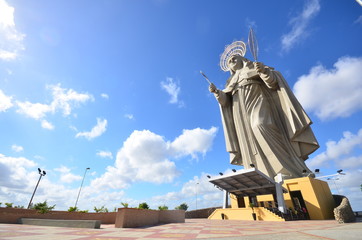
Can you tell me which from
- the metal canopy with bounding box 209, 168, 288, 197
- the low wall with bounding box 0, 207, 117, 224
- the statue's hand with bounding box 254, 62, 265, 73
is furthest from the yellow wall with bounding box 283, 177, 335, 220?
the low wall with bounding box 0, 207, 117, 224

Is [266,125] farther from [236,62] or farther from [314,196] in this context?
[236,62]

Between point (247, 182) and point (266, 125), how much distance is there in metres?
8.42

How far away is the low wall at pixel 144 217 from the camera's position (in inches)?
340

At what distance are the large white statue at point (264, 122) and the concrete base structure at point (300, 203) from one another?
1920 millimetres

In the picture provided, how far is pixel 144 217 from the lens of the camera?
9961 millimetres

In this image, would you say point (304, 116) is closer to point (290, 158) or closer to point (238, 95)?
point (290, 158)

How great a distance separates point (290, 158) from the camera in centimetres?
2188

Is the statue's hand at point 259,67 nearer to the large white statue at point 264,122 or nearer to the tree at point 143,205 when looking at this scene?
the large white statue at point 264,122

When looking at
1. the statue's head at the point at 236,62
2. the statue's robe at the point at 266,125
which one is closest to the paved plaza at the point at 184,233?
the statue's robe at the point at 266,125

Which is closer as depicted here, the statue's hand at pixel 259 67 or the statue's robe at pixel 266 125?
the statue's robe at pixel 266 125

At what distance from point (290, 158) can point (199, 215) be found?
50.7ft

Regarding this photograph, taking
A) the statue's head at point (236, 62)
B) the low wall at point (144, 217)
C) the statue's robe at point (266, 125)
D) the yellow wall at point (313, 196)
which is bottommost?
the low wall at point (144, 217)

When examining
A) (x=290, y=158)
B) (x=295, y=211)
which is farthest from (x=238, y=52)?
(x=295, y=211)

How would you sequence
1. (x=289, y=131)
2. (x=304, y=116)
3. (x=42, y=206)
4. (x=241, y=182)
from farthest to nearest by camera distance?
(x=289, y=131)
(x=304, y=116)
(x=241, y=182)
(x=42, y=206)
